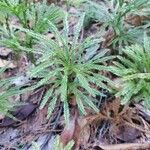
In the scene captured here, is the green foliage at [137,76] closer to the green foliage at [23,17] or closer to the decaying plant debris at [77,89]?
the decaying plant debris at [77,89]

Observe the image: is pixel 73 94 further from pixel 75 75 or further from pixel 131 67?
pixel 131 67

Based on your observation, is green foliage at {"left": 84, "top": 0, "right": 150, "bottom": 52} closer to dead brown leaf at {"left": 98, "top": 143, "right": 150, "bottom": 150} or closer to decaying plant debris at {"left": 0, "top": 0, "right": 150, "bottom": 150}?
decaying plant debris at {"left": 0, "top": 0, "right": 150, "bottom": 150}

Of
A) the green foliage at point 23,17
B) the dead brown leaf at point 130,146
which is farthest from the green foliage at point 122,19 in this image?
the dead brown leaf at point 130,146

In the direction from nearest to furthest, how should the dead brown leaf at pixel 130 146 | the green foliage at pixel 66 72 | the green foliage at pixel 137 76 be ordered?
the green foliage at pixel 137 76, the green foliage at pixel 66 72, the dead brown leaf at pixel 130 146

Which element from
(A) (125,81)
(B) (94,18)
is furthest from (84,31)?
(A) (125,81)

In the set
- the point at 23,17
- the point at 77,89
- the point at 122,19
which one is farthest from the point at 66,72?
the point at 122,19

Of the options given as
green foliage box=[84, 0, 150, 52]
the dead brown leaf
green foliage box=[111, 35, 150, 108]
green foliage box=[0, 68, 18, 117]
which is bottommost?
the dead brown leaf

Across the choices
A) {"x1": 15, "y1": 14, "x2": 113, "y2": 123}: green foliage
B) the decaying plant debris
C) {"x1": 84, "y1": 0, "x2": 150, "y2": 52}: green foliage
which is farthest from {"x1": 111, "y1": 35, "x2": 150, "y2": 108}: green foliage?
{"x1": 84, "y1": 0, "x2": 150, "y2": 52}: green foliage

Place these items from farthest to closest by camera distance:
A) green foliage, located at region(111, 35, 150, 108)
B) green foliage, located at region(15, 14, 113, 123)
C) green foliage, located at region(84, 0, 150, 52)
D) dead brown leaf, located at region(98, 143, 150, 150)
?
green foliage, located at region(84, 0, 150, 52), dead brown leaf, located at region(98, 143, 150, 150), green foliage, located at region(15, 14, 113, 123), green foliage, located at region(111, 35, 150, 108)
